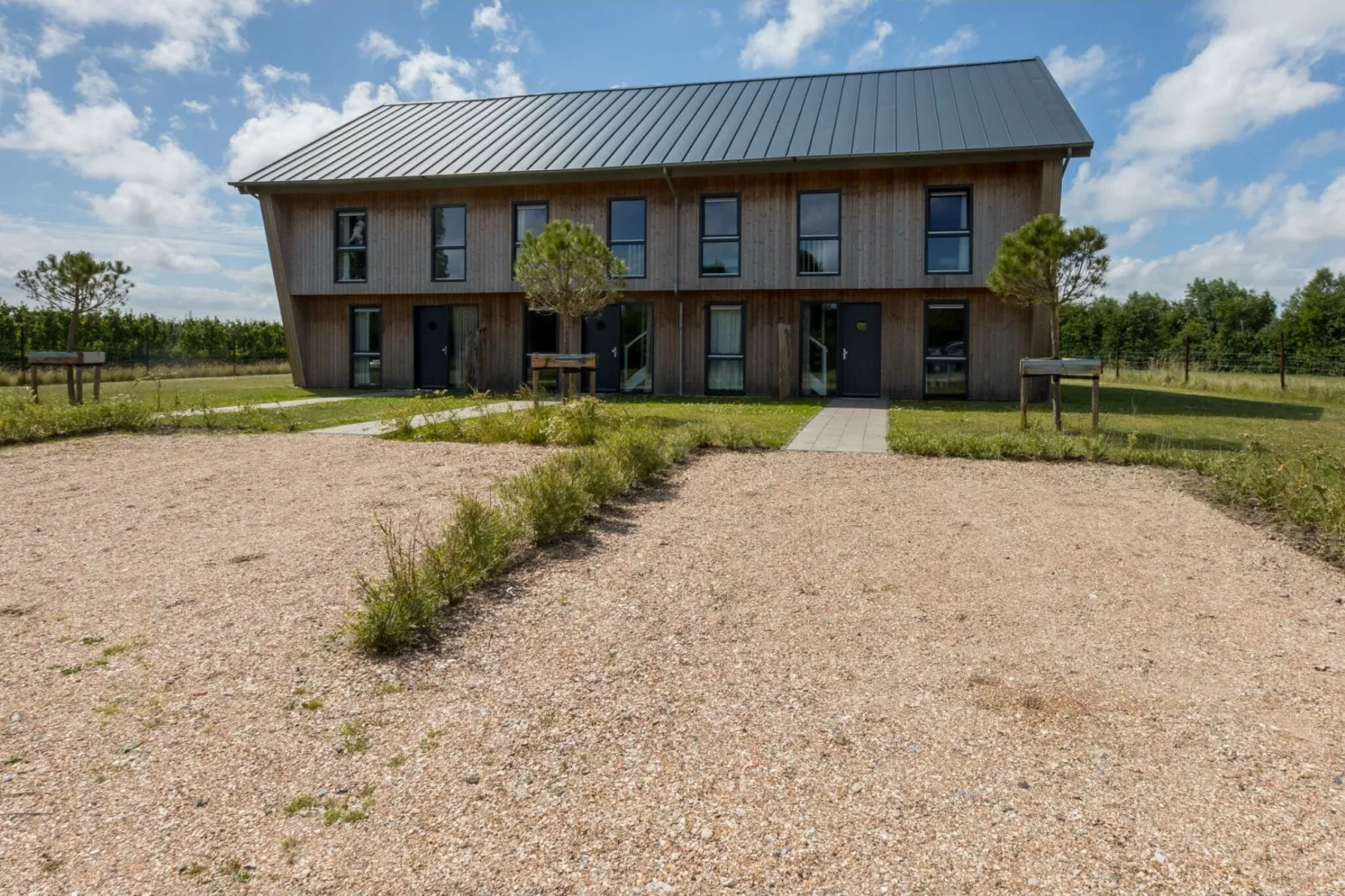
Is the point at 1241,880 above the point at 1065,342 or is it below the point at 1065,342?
below

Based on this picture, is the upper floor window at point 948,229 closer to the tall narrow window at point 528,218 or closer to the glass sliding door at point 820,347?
the glass sliding door at point 820,347

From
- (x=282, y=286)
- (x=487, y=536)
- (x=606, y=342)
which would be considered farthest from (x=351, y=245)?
(x=487, y=536)

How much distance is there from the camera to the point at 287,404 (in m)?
14.8

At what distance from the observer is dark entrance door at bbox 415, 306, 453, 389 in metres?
19.1

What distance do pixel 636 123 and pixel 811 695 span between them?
59.9 feet

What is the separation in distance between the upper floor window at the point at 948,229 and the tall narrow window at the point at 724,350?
3986 millimetres

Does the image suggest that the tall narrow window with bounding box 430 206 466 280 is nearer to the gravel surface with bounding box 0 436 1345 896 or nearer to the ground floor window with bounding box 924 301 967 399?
the ground floor window with bounding box 924 301 967 399

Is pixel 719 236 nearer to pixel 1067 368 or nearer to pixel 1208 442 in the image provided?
pixel 1067 368

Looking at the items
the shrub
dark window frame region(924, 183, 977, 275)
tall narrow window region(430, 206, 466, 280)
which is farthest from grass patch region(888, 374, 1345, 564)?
tall narrow window region(430, 206, 466, 280)

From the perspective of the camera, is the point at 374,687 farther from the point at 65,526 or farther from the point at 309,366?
the point at 309,366

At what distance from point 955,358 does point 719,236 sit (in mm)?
5397

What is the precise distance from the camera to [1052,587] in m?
4.32

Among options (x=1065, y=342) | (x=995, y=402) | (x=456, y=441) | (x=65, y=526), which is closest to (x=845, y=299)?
(x=995, y=402)

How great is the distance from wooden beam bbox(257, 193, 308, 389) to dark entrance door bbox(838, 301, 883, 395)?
40.7 ft
